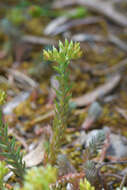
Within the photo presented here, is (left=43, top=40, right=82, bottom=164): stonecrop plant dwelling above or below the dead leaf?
below

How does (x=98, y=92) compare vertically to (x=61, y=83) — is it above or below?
above

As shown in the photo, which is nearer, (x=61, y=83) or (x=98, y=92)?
(x=61, y=83)

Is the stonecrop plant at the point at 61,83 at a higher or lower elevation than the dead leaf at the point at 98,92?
lower

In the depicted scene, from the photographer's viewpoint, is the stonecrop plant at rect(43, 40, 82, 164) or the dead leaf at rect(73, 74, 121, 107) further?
the dead leaf at rect(73, 74, 121, 107)

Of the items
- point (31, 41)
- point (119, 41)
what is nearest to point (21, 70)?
point (31, 41)

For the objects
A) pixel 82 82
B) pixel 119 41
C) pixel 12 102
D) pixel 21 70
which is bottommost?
pixel 12 102

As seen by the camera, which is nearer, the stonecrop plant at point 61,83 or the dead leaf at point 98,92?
the stonecrop plant at point 61,83

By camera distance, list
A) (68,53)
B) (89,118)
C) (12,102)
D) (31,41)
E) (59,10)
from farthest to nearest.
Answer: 1. (59,10)
2. (31,41)
3. (12,102)
4. (89,118)
5. (68,53)

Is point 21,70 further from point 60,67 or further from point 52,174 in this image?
point 52,174
